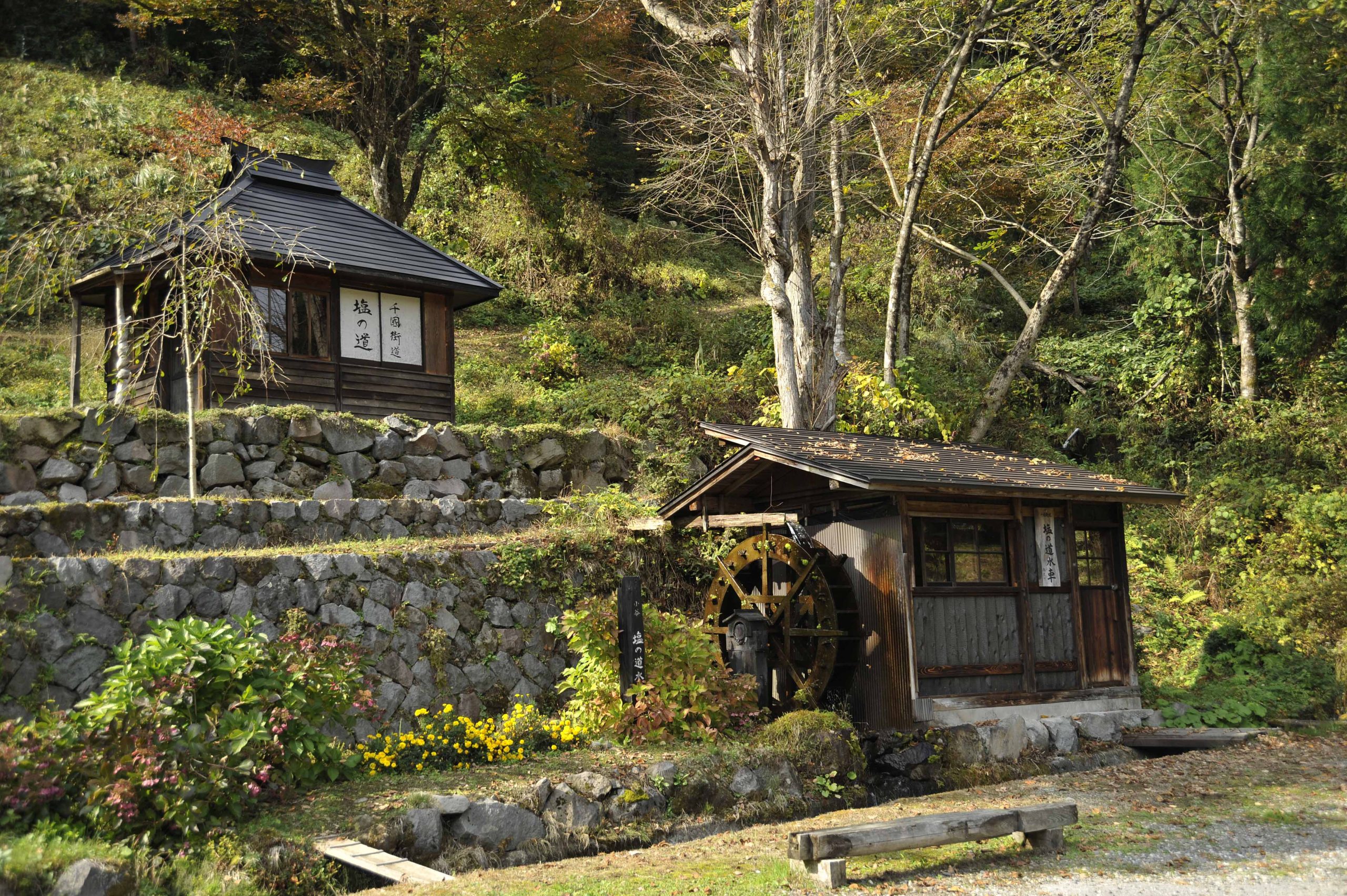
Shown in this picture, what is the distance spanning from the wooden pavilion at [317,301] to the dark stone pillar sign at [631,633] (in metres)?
8.14

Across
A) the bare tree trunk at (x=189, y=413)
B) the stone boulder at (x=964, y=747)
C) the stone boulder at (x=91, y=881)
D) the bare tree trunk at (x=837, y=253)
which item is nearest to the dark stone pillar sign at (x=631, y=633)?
the stone boulder at (x=964, y=747)

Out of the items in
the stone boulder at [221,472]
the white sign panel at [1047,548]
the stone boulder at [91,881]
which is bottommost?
the stone boulder at [91,881]

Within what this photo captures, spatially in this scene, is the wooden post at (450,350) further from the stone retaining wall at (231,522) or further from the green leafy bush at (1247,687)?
the green leafy bush at (1247,687)

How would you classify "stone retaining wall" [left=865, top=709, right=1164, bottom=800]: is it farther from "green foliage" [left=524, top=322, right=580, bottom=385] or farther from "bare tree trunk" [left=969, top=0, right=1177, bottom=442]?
"green foliage" [left=524, top=322, right=580, bottom=385]

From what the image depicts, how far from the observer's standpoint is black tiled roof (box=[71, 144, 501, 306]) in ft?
53.2

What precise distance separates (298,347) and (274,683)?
33.1ft

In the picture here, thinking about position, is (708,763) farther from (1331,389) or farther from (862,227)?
(862,227)

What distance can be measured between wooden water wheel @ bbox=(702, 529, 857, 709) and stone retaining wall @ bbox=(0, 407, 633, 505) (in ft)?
15.0

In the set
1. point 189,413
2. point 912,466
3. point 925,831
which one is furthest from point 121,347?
point 925,831

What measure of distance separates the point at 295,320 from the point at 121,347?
3.05 m

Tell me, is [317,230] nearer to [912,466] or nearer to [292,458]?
[292,458]

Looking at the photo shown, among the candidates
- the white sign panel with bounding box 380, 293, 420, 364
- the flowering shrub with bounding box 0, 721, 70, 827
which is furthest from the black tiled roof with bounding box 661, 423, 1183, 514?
the flowering shrub with bounding box 0, 721, 70, 827

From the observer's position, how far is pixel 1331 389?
17.9 m

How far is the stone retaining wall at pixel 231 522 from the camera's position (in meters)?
11.3
